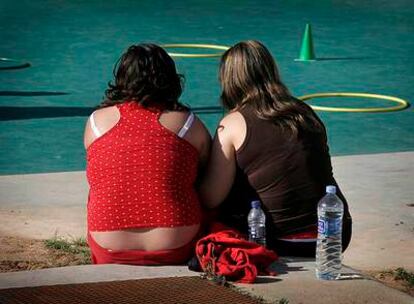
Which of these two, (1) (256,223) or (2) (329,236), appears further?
(1) (256,223)

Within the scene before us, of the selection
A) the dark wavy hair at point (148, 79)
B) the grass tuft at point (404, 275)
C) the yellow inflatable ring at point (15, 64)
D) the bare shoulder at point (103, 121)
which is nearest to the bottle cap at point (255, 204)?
the dark wavy hair at point (148, 79)

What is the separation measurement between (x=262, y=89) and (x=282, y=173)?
1.41 feet

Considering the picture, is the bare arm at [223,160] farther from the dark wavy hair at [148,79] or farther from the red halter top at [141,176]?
the dark wavy hair at [148,79]

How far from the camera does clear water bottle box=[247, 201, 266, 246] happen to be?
19.2 ft

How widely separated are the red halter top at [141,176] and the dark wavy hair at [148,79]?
0.22ft

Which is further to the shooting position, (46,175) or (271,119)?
(46,175)

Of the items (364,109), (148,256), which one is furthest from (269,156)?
(364,109)

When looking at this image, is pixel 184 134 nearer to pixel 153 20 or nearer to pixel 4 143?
pixel 4 143

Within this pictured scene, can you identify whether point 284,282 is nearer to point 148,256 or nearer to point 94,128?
point 148,256

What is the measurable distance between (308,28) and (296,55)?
79 cm

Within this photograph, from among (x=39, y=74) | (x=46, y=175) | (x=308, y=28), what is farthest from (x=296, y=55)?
(x=46, y=175)

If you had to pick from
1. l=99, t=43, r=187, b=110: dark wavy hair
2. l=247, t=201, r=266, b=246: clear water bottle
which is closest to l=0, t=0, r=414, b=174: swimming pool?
l=99, t=43, r=187, b=110: dark wavy hair

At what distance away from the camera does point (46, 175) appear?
9.38 meters

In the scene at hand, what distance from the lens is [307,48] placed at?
15.3m
